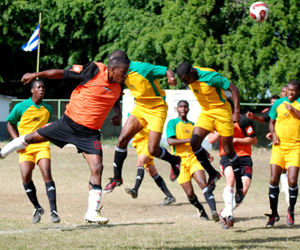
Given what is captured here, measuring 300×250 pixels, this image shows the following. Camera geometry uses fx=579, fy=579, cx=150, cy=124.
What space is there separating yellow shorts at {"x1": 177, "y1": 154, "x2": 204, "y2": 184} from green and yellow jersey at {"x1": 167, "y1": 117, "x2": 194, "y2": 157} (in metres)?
0.09

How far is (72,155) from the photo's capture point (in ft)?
77.3

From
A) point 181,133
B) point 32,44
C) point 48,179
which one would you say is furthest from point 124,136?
point 32,44

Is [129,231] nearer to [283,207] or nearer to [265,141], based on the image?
[283,207]

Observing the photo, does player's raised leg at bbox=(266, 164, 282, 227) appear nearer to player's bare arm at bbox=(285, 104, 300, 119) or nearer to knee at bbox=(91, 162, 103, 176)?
player's bare arm at bbox=(285, 104, 300, 119)

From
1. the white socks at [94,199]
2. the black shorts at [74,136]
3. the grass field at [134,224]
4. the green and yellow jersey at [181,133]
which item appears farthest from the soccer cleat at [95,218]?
the green and yellow jersey at [181,133]

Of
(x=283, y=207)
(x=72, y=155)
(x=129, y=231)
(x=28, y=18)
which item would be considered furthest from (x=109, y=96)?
(x=28, y=18)

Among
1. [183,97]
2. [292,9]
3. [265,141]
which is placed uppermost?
[292,9]

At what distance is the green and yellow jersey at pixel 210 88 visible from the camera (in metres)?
9.26

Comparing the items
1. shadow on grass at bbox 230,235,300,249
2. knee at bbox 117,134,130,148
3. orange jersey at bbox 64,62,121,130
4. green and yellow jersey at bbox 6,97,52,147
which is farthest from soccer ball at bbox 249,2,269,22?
orange jersey at bbox 64,62,121,130

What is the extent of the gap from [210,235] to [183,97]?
20.4m

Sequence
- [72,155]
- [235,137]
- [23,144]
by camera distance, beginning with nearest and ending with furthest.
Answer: [23,144] < [235,137] < [72,155]

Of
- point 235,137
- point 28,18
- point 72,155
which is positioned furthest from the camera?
point 28,18

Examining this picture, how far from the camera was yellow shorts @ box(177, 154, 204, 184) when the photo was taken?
10163 mm

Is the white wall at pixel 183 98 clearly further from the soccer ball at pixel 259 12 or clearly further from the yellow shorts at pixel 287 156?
the yellow shorts at pixel 287 156
